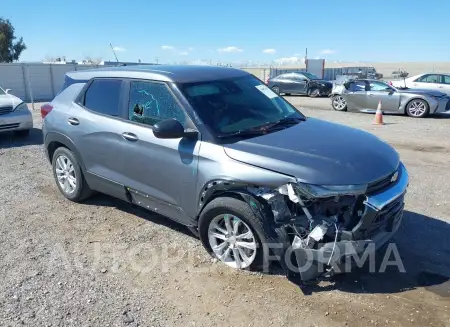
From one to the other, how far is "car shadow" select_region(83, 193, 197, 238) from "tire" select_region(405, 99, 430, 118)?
11.8 m

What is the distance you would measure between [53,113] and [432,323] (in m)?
4.90

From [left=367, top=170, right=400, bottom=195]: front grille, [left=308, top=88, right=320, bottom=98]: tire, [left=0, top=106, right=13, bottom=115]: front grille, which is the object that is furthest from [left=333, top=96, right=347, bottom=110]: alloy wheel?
[left=367, top=170, right=400, bottom=195]: front grille

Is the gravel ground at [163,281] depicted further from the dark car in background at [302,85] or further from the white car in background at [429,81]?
the dark car in background at [302,85]

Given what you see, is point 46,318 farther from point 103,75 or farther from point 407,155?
point 407,155

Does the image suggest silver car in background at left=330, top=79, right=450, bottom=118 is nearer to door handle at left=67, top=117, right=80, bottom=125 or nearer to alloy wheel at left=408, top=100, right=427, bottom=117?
alloy wheel at left=408, top=100, right=427, bottom=117

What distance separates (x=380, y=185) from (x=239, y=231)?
1275 mm

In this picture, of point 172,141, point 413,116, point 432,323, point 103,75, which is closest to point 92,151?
point 103,75

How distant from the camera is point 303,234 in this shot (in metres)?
3.30

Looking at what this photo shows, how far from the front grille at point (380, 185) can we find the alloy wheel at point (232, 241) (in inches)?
41.2

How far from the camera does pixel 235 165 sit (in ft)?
11.5

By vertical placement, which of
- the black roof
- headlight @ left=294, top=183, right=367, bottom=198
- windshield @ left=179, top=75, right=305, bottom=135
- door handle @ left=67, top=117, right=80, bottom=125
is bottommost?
headlight @ left=294, top=183, right=367, bottom=198

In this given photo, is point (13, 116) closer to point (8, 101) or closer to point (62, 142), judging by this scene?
point (8, 101)

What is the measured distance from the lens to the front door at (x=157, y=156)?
153 inches

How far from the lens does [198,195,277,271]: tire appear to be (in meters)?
3.41
